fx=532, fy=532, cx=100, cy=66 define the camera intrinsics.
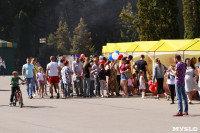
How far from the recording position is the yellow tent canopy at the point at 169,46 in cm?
2127

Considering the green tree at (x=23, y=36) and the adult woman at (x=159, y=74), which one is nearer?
the adult woman at (x=159, y=74)

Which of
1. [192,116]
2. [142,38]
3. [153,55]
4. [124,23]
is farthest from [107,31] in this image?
[192,116]

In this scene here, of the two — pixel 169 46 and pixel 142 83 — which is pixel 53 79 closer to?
pixel 142 83

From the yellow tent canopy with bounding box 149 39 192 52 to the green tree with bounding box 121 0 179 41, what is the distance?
31.5 feet

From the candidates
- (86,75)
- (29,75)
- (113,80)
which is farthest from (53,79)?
(113,80)

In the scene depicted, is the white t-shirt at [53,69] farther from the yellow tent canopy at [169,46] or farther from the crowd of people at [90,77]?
the yellow tent canopy at [169,46]

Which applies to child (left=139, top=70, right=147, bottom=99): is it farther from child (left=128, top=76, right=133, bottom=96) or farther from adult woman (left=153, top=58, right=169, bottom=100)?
adult woman (left=153, top=58, right=169, bottom=100)

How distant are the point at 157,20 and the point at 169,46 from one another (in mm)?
10921

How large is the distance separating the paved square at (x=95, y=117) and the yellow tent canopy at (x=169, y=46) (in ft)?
8.63

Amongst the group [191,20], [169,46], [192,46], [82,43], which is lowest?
[192,46]

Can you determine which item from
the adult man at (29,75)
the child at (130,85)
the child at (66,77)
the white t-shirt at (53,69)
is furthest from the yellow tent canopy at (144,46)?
the adult man at (29,75)

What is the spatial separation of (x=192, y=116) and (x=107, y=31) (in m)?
66.5

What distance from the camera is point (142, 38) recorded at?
32.5m

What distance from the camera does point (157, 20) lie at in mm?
32312
